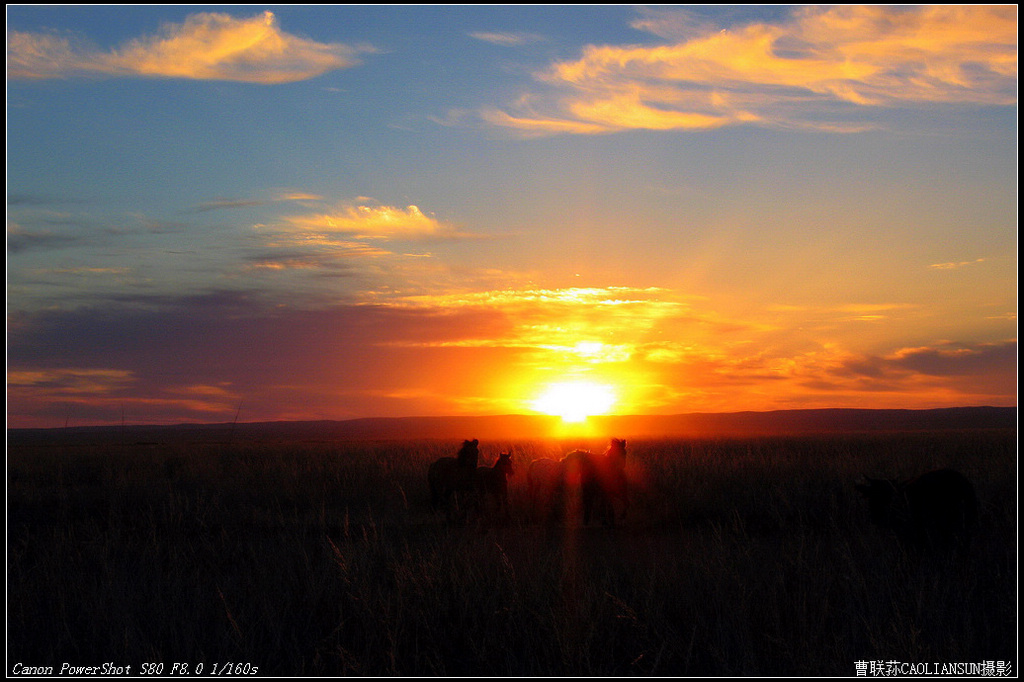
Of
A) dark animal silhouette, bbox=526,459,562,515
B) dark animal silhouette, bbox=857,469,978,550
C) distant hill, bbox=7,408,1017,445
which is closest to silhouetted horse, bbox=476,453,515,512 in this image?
dark animal silhouette, bbox=526,459,562,515

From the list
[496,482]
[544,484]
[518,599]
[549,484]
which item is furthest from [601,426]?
[518,599]

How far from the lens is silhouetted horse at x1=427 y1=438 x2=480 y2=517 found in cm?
1249

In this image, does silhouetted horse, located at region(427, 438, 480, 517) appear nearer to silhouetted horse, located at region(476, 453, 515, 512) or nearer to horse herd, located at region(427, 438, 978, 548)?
horse herd, located at region(427, 438, 978, 548)

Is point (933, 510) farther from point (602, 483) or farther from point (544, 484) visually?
point (544, 484)

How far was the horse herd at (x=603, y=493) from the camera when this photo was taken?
7.71 m

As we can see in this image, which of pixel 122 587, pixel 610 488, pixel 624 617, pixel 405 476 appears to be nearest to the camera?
pixel 624 617

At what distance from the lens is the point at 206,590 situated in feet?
23.7

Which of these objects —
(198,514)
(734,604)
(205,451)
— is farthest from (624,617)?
(205,451)

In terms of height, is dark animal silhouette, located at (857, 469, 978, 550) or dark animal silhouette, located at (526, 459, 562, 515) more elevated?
dark animal silhouette, located at (857, 469, 978, 550)

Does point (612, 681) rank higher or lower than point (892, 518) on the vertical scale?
lower

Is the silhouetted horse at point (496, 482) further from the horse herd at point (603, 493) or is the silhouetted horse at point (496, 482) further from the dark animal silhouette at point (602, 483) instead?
the dark animal silhouette at point (602, 483)

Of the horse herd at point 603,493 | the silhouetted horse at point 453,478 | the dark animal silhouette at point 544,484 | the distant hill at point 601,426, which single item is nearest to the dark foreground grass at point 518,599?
the horse herd at point 603,493

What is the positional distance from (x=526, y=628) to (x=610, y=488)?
242 inches

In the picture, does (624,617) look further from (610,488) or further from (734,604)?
(610,488)
